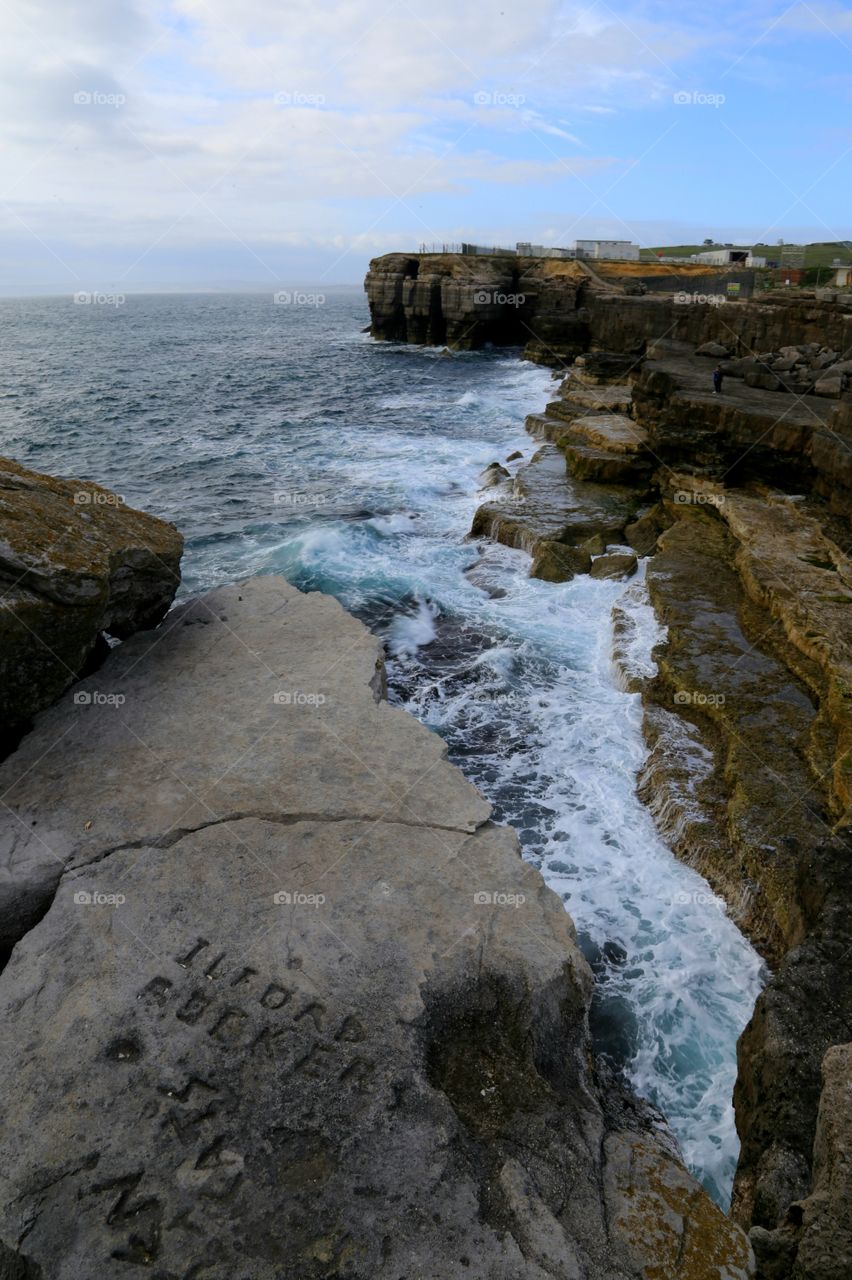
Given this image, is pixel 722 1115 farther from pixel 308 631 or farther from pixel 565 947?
pixel 308 631

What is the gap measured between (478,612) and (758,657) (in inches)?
196

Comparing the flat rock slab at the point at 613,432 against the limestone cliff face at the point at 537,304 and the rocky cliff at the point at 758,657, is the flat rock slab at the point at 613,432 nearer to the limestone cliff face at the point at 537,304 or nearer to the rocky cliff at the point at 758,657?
the rocky cliff at the point at 758,657

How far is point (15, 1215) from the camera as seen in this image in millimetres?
3730

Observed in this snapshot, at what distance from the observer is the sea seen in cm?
686

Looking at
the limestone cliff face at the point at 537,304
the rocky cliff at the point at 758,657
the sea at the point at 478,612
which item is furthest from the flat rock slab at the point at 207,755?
the limestone cliff face at the point at 537,304

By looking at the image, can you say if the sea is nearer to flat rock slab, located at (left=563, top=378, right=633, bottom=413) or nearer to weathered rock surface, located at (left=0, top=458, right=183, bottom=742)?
flat rock slab, located at (left=563, top=378, right=633, bottom=413)

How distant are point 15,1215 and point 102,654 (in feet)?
17.9

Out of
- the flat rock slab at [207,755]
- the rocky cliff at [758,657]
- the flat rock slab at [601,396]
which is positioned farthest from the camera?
the flat rock slab at [601,396]

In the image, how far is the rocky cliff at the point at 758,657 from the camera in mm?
4648

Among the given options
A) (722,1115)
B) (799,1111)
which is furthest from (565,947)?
(722,1115)

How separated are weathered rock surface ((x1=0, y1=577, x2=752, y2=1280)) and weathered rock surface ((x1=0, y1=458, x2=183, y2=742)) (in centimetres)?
67

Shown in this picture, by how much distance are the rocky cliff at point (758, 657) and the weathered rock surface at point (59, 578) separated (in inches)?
252

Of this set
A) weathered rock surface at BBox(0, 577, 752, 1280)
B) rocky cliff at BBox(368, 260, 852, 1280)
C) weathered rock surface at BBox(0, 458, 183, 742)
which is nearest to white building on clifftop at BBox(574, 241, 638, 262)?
rocky cliff at BBox(368, 260, 852, 1280)

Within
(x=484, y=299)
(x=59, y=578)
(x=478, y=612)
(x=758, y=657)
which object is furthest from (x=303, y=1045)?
(x=484, y=299)
